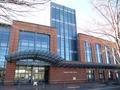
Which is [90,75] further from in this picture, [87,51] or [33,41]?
[33,41]

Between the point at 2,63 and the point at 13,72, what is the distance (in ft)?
14.4

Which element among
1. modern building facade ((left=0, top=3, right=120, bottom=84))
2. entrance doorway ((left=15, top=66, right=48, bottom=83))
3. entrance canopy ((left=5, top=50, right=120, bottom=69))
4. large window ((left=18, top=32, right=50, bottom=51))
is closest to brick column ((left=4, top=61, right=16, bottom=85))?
modern building facade ((left=0, top=3, right=120, bottom=84))

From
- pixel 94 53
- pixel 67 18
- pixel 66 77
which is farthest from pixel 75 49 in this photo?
pixel 66 77

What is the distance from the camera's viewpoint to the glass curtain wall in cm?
4522

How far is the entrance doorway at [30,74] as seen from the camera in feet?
102

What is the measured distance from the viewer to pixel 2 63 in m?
32.0

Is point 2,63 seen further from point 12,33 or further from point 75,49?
point 75,49

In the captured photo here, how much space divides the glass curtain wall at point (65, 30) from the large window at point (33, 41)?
8.93m

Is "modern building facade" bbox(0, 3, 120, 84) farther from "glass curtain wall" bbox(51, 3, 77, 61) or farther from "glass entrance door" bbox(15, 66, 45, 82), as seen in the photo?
"glass curtain wall" bbox(51, 3, 77, 61)

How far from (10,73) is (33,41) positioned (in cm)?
906

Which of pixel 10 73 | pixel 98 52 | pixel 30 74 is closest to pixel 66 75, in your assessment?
pixel 30 74

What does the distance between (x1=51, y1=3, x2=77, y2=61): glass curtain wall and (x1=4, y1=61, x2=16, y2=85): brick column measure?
1703cm

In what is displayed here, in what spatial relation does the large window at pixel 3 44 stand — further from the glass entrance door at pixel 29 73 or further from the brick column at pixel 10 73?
the glass entrance door at pixel 29 73

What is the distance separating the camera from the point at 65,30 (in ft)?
158
